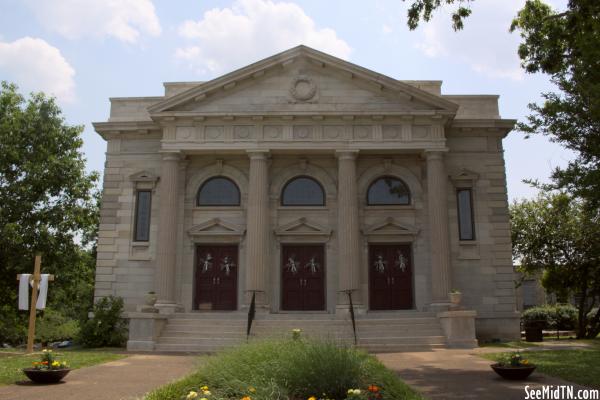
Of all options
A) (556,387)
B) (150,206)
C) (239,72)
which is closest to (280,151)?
(239,72)

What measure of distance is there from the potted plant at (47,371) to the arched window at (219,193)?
1364cm

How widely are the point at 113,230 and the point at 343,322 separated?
10.7 meters

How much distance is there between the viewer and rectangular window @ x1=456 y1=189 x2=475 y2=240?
23859mm

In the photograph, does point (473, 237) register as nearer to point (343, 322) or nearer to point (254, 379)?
point (343, 322)

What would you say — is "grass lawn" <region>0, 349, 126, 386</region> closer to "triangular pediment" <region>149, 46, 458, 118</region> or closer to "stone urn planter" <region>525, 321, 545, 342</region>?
"triangular pediment" <region>149, 46, 458, 118</region>

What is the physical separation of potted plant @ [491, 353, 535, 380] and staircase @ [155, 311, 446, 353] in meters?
7.26

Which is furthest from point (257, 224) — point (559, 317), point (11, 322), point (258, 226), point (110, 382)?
point (559, 317)

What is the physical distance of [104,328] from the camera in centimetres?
2048

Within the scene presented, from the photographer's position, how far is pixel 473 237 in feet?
78.0

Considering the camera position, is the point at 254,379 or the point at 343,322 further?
the point at 343,322

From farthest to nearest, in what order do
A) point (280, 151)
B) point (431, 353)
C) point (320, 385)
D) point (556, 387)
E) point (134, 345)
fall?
point (280, 151) → point (134, 345) → point (431, 353) → point (556, 387) → point (320, 385)

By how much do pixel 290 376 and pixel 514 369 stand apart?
202 inches

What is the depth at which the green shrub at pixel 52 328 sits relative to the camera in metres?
42.4

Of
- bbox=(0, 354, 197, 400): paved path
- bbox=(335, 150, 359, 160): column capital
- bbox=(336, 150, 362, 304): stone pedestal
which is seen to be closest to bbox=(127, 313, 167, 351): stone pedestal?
bbox=(0, 354, 197, 400): paved path
